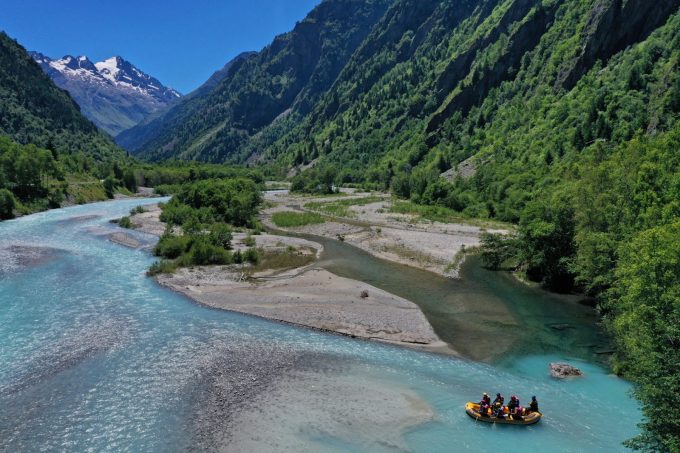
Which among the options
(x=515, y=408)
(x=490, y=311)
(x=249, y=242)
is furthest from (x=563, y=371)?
(x=249, y=242)

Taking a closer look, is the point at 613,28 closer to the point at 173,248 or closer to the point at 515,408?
the point at 173,248

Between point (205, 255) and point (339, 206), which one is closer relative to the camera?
point (205, 255)

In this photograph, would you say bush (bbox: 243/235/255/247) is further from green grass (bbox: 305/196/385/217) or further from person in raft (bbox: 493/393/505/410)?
person in raft (bbox: 493/393/505/410)

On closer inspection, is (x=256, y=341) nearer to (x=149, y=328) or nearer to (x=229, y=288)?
(x=149, y=328)

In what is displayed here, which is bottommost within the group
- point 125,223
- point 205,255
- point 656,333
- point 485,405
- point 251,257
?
point 485,405

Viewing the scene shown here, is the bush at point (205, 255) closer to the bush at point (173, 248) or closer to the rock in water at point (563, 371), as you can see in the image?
the bush at point (173, 248)
